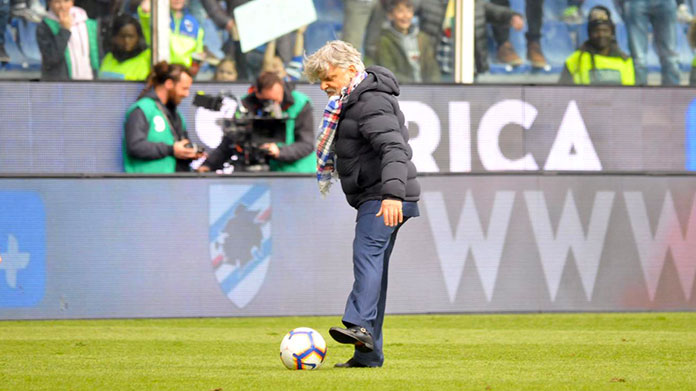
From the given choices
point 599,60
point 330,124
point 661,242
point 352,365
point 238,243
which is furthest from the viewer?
point 599,60

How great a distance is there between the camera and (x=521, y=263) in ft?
44.0

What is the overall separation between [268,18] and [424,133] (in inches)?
82.3

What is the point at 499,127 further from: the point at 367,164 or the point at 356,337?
the point at 356,337

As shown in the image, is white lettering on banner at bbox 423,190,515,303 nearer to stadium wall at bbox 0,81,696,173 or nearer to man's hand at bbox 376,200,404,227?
stadium wall at bbox 0,81,696,173

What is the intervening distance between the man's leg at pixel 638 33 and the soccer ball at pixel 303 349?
842 centimetres

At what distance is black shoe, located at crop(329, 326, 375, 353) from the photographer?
742 centimetres

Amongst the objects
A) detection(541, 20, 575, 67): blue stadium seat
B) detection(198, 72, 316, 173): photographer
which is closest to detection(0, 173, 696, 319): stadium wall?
detection(198, 72, 316, 173): photographer

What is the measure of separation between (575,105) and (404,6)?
7.06 feet

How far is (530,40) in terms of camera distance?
49.1 feet

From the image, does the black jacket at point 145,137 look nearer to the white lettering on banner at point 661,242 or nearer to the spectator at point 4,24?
the spectator at point 4,24

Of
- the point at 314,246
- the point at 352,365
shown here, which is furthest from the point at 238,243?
the point at 352,365

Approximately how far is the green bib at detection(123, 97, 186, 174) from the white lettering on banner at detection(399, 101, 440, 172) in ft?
8.71

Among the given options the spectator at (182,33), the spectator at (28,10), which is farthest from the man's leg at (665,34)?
the spectator at (28,10)

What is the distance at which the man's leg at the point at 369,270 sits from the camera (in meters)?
7.64
